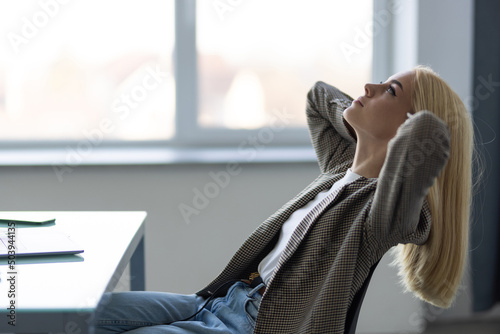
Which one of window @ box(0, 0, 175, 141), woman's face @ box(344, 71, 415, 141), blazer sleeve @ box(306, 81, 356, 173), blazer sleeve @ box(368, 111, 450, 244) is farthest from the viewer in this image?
window @ box(0, 0, 175, 141)

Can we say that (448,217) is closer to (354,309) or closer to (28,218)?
(354,309)

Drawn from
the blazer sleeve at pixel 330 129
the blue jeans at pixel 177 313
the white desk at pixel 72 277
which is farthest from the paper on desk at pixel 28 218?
the blazer sleeve at pixel 330 129

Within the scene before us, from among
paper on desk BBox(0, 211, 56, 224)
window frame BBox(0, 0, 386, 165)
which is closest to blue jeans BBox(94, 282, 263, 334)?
paper on desk BBox(0, 211, 56, 224)

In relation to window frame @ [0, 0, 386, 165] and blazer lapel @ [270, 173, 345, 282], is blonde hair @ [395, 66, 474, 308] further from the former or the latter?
window frame @ [0, 0, 386, 165]

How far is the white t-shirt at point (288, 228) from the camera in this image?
154 cm

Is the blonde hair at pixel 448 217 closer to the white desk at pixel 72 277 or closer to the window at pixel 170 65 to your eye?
the white desk at pixel 72 277

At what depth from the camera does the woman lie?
4.08 feet

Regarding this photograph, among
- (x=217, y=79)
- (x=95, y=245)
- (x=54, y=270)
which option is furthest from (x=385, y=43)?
(x=54, y=270)

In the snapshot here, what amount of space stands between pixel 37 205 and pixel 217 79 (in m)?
0.89

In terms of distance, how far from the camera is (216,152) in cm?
282

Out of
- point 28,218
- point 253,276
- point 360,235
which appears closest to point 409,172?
point 360,235

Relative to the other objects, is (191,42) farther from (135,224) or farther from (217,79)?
(135,224)

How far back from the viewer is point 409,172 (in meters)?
1.21

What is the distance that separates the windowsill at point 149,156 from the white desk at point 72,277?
0.94 meters
